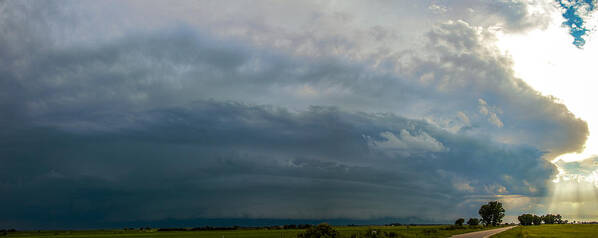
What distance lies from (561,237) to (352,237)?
3805cm

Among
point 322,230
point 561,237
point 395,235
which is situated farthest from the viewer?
point 395,235

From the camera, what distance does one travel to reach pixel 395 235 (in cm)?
7619

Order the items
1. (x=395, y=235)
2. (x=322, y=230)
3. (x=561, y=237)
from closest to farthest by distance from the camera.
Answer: (x=322, y=230) < (x=561, y=237) < (x=395, y=235)

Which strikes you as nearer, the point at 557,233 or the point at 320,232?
the point at 320,232

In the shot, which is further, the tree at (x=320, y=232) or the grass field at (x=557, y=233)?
the grass field at (x=557, y=233)

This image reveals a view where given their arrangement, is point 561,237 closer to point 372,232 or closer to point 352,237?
point 372,232

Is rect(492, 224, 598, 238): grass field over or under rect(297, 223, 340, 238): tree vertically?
under

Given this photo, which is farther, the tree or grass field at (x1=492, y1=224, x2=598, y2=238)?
grass field at (x1=492, y1=224, x2=598, y2=238)

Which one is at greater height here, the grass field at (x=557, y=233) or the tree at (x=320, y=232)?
the tree at (x=320, y=232)

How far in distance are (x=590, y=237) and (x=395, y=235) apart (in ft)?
107

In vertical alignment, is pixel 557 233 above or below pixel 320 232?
below

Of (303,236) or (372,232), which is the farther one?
(372,232)

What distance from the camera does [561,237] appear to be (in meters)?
70.0

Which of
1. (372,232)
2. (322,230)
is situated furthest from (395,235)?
(322,230)
